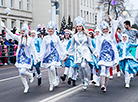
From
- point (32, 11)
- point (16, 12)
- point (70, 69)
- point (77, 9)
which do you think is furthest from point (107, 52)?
point (77, 9)

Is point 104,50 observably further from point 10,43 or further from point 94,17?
point 94,17

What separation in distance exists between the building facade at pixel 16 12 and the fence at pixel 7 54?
47.6ft

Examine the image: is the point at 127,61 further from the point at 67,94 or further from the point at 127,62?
the point at 67,94

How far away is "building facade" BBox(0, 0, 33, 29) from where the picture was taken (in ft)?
117

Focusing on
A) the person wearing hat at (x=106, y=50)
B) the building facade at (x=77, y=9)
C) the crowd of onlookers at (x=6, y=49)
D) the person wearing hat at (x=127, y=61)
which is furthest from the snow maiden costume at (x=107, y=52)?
the building facade at (x=77, y=9)

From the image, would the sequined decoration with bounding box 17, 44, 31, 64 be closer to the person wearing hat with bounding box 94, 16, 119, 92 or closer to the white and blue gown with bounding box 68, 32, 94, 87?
the white and blue gown with bounding box 68, 32, 94, 87

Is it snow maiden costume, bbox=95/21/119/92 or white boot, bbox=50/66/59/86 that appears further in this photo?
white boot, bbox=50/66/59/86

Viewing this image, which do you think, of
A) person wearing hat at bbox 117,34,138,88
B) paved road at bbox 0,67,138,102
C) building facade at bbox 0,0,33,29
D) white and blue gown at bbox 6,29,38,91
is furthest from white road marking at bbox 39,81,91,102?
building facade at bbox 0,0,33,29

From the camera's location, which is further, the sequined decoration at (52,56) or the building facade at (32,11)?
the building facade at (32,11)

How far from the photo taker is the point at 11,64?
20797 millimetres

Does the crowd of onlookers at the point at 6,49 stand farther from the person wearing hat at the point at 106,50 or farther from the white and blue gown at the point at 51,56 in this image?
the person wearing hat at the point at 106,50

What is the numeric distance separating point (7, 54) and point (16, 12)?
63.8 feet

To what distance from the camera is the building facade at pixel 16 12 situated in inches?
1410

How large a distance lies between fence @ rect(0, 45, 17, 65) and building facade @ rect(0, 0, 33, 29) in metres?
14.5
